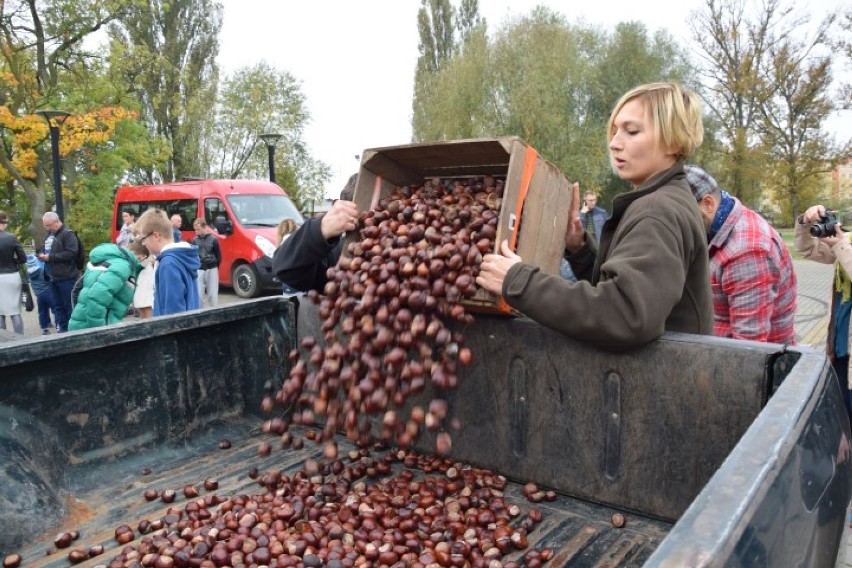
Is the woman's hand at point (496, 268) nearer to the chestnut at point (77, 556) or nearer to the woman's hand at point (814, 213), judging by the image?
the chestnut at point (77, 556)

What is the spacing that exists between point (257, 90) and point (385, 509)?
28983 mm

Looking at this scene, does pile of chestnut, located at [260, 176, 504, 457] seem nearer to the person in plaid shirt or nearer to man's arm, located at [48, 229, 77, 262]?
the person in plaid shirt

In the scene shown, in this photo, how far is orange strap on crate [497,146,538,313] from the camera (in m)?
2.36

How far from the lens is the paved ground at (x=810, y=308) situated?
8070mm

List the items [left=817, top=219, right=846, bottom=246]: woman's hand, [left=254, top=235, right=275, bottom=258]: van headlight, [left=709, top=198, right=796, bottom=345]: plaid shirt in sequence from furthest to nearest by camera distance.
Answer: [left=254, top=235, right=275, bottom=258]: van headlight < [left=817, top=219, right=846, bottom=246]: woman's hand < [left=709, top=198, right=796, bottom=345]: plaid shirt

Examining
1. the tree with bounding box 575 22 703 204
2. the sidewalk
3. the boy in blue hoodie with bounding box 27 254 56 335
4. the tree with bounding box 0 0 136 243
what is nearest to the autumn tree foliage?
the tree with bounding box 0 0 136 243

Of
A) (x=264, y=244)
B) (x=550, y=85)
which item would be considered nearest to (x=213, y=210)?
(x=264, y=244)

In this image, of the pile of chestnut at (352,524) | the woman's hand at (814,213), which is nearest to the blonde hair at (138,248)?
the pile of chestnut at (352,524)

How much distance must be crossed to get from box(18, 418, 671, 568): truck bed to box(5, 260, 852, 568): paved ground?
211 centimetres

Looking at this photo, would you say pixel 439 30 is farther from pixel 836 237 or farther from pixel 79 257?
pixel 836 237

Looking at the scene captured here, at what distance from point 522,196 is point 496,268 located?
0.33m

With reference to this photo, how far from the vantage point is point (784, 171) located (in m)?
27.9

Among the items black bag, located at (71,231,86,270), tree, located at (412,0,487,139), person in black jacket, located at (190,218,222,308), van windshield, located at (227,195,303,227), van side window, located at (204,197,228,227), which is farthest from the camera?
tree, located at (412,0,487,139)

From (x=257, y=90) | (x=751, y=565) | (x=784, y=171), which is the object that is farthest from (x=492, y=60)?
(x=751, y=565)
